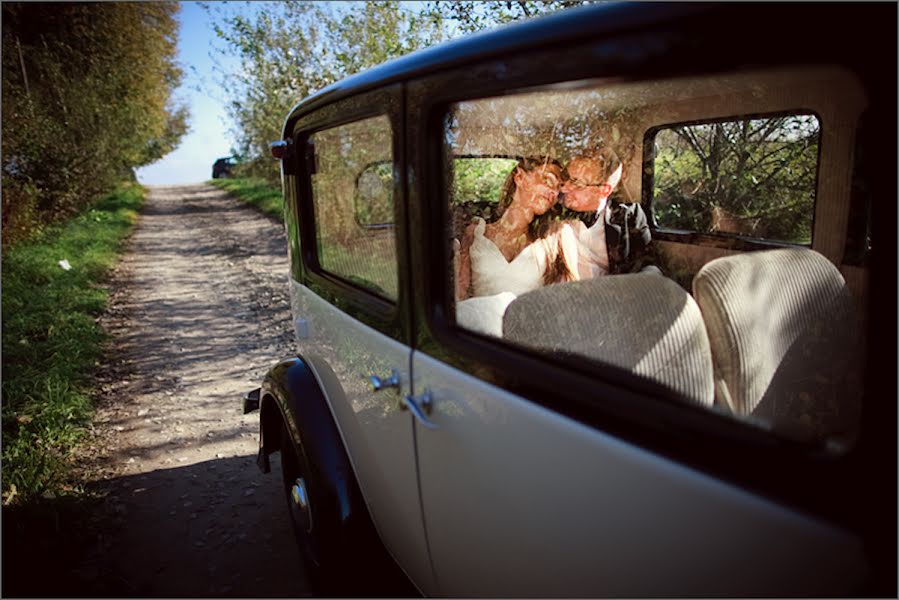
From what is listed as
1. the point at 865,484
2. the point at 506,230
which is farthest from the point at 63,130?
the point at 865,484

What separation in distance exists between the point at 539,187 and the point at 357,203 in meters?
1.40

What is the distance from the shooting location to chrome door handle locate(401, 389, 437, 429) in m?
1.45

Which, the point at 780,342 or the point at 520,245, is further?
the point at 520,245

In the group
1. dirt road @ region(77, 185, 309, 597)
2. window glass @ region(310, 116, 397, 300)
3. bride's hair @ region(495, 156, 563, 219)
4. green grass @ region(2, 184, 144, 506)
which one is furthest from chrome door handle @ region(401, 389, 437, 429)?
green grass @ region(2, 184, 144, 506)

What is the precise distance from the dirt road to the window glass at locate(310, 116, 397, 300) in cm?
150

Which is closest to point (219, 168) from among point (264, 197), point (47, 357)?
point (264, 197)

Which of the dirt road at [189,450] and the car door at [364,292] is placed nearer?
the car door at [364,292]

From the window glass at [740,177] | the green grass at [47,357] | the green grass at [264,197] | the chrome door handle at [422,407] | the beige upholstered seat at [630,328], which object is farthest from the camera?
the green grass at [264,197]

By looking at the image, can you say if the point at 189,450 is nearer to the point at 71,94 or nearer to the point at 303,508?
the point at 303,508

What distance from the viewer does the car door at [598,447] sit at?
2.81ft

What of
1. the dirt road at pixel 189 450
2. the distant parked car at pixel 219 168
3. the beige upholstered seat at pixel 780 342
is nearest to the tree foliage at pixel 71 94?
the dirt road at pixel 189 450

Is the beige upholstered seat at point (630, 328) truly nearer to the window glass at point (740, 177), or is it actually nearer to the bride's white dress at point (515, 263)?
the bride's white dress at point (515, 263)

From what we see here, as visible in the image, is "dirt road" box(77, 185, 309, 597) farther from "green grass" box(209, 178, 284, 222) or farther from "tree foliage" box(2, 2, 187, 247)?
"green grass" box(209, 178, 284, 222)

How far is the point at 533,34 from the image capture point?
3.78 feet
